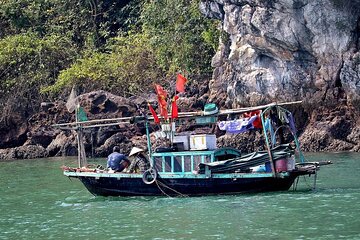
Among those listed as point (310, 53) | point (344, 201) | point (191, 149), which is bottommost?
point (344, 201)

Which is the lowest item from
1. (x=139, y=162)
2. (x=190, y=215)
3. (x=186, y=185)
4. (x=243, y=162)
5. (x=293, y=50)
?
(x=190, y=215)

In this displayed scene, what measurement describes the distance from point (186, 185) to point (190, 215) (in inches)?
113

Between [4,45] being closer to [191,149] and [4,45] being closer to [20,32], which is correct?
[20,32]

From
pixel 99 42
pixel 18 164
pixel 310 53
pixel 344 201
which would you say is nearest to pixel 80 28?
pixel 99 42

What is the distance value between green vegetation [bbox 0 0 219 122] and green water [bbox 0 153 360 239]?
15.6 meters

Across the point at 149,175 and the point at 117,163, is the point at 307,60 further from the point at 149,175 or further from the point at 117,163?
the point at 149,175

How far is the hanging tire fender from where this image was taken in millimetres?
20781

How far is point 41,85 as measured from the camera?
40844 mm

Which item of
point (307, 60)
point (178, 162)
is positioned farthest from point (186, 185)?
point (307, 60)

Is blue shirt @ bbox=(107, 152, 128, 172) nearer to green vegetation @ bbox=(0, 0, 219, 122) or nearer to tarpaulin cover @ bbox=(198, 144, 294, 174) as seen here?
tarpaulin cover @ bbox=(198, 144, 294, 174)

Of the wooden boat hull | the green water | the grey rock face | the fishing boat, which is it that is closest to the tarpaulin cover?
the fishing boat

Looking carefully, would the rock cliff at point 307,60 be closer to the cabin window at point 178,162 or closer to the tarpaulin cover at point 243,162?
the tarpaulin cover at point 243,162

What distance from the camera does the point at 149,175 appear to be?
2086cm

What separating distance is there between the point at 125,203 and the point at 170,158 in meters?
1.66
